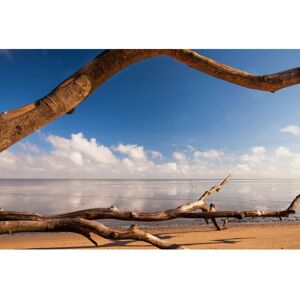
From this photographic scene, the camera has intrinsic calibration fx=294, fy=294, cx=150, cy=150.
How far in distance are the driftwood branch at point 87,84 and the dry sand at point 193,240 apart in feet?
12.5

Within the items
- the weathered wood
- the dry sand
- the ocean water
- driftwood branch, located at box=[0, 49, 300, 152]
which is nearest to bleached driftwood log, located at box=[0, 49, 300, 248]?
driftwood branch, located at box=[0, 49, 300, 152]

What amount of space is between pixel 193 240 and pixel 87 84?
5.16m

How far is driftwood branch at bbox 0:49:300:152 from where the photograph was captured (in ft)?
5.78

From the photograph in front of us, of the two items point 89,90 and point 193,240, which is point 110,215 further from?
point 193,240

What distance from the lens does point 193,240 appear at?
6258mm

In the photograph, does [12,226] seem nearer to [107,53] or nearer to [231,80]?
[107,53]

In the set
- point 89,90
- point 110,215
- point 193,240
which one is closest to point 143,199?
point 193,240

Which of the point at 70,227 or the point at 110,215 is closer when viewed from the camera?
the point at 70,227

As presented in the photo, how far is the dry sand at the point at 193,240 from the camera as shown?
215 inches

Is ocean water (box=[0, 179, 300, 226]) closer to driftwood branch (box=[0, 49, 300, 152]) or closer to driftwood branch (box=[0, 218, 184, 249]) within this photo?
driftwood branch (box=[0, 218, 184, 249])

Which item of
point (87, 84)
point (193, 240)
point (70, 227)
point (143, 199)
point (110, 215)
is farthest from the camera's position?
point (143, 199)

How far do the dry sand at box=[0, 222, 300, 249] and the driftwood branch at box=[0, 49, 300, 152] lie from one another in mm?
3823
